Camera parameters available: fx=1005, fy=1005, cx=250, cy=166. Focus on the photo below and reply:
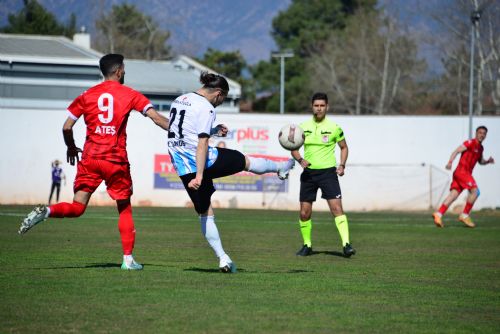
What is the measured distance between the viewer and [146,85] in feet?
185

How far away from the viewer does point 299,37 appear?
9744 centimetres

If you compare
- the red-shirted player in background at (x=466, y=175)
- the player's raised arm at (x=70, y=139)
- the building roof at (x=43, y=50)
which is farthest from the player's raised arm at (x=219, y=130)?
the building roof at (x=43, y=50)

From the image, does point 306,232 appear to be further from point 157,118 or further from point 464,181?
point 464,181

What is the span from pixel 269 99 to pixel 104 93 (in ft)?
267

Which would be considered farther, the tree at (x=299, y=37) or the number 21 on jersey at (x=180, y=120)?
the tree at (x=299, y=37)

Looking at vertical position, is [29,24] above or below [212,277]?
above

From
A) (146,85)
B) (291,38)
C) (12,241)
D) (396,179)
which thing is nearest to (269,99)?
(291,38)

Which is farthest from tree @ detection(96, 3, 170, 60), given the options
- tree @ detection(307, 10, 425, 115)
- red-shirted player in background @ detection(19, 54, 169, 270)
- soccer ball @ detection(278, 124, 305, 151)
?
red-shirted player in background @ detection(19, 54, 169, 270)

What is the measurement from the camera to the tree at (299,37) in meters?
86.8

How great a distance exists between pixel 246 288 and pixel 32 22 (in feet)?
249

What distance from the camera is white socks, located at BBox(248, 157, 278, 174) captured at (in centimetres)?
1111

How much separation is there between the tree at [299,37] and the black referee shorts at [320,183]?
68.7m

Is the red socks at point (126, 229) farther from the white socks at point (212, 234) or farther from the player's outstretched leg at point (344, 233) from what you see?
the player's outstretched leg at point (344, 233)

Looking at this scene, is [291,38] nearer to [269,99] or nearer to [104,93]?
[269,99]
